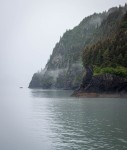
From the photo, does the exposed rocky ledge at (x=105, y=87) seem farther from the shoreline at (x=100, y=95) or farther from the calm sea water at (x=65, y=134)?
the calm sea water at (x=65, y=134)

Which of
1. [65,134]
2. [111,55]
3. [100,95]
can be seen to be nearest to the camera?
[65,134]

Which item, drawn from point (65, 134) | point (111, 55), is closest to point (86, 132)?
point (65, 134)

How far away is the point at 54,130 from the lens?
186 feet

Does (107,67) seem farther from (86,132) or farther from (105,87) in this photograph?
(86,132)

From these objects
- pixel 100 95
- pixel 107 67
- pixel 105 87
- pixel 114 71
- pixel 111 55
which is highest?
pixel 111 55

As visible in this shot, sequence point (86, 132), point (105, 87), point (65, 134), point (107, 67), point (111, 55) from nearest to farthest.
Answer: point (65, 134)
point (86, 132)
point (105, 87)
point (107, 67)
point (111, 55)

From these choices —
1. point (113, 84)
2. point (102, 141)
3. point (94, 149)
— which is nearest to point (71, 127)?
point (102, 141)

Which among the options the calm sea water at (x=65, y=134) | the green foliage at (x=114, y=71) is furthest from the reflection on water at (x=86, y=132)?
the green foliage at (x=114, y=71)

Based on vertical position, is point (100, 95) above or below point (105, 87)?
below

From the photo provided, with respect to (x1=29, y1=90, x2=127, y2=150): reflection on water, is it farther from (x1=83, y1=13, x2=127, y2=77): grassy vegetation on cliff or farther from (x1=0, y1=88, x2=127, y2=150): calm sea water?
(x1=83, y1=13, x2=127, y2=77): grassy vegetation on cliff

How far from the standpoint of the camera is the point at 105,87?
147 meters

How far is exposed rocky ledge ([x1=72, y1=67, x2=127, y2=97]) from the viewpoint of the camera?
144 metres

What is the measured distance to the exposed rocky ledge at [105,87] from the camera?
472 feet

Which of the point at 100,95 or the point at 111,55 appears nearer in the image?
the point at 100,95
